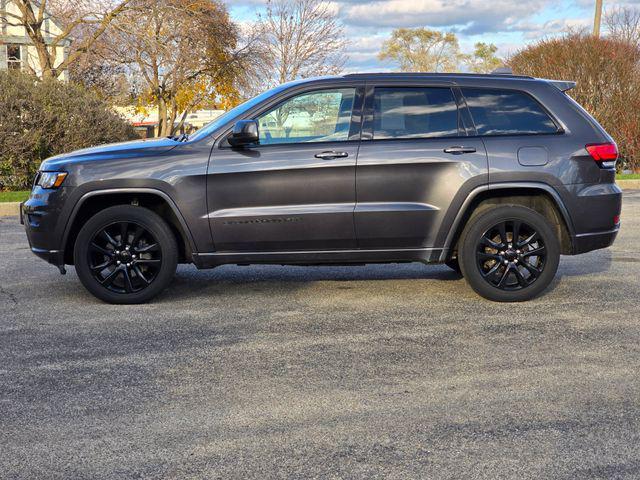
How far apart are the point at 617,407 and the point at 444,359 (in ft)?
3.81

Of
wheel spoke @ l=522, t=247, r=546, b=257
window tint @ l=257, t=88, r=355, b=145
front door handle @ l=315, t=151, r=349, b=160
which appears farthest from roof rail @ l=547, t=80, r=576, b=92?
front door handle @ l=315, t=151, r=349, b=160

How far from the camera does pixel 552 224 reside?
6.88m

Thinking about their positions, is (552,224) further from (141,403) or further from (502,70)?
(141,403)

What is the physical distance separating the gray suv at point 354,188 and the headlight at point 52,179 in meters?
0.01

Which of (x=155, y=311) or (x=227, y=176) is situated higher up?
(x=227, y=176)

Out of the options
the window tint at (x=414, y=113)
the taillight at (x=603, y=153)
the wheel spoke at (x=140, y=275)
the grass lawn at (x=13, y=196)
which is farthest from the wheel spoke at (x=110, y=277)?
the grass lawn at (x=13, y=196)

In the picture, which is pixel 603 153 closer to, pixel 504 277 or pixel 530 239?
pixel 530 239

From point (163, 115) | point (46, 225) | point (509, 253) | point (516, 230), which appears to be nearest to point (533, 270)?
point (509, 253)

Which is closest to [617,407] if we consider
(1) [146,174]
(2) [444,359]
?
(2) [444,359]

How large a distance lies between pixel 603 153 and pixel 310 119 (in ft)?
7.88

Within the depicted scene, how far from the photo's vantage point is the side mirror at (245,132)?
6.48 meters

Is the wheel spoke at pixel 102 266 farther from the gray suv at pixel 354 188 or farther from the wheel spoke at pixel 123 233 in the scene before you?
the wheel spoke at pixel 123 233

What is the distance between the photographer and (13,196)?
595 inches

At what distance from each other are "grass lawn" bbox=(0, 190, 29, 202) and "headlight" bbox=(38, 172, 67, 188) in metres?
8.01
